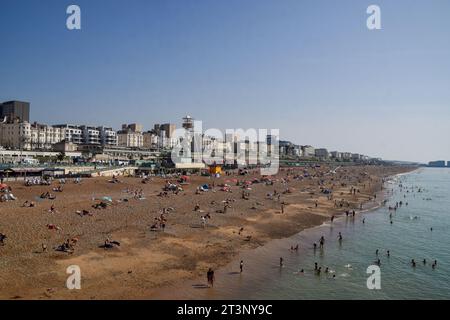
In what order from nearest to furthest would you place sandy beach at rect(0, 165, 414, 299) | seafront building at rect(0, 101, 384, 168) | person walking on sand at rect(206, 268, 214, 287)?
sandy beach at rect(0, 165, 414, 299) < person walking on sand at rect(206, 268, 214, 287) < seafront building at rect(0, 101, 384, 168)

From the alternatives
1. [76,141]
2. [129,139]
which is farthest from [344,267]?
[129,139]

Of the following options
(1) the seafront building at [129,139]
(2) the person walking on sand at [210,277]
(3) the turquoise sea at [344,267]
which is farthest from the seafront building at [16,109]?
(2) the person walking on sand at [210,277]

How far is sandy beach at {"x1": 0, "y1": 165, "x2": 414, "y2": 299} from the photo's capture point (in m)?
18.2

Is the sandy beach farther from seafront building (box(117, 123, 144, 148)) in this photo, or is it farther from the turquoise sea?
seafront building (box(117, 123, 144, 148))

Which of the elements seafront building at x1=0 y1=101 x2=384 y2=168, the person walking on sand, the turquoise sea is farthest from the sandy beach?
seafront building at x1=0 y1=101 x2=384 y2=168

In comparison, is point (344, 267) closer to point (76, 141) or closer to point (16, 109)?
point (76, 141)

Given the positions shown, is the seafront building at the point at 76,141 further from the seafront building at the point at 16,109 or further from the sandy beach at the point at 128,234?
the sandy beach at the point at 128,234

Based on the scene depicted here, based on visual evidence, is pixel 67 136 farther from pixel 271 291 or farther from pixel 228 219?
pixel 271 291

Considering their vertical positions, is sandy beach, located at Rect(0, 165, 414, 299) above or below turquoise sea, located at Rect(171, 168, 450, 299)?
above

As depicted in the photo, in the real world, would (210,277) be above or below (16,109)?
below

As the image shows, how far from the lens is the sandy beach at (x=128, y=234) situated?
18.2 metres

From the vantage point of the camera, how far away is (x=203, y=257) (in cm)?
2370

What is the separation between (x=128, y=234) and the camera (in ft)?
89.5

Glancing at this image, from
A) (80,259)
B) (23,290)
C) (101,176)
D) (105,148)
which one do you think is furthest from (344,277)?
(105,148)
